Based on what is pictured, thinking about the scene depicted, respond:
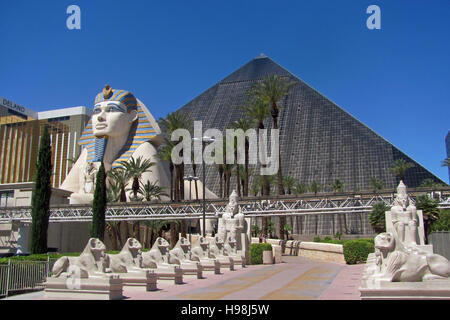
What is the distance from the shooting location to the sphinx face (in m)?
40.7

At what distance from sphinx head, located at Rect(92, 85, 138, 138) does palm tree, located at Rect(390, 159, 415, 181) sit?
31.4 m

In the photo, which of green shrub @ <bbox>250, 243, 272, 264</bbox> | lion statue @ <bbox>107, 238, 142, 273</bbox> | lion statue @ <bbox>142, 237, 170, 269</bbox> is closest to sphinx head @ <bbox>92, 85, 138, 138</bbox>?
green shrub @ <bbox>250, 243, 272, 264</bbox>

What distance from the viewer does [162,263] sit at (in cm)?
1297

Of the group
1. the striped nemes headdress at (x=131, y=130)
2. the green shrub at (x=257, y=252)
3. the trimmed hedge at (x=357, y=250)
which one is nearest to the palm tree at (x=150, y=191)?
the striped nemes headdress at (x=131, y=130)

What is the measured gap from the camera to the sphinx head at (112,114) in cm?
4075

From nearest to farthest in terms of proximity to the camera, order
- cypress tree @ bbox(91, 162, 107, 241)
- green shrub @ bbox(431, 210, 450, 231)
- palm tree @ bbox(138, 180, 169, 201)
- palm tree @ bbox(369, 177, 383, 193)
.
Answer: cypress tree @ bbox(91, 162, 107, 241), green shrub @ bbox(431, 210, 450, 231), palm tree @ bbox(138, 180, 169, 201), palm tree @ bbox(369, 177, 383, 193)

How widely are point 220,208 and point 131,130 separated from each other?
51.0ft

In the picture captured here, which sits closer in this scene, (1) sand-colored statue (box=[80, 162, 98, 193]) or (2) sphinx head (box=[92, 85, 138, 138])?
(1) sand-colored statue (box=[80, 162, 98, 193])

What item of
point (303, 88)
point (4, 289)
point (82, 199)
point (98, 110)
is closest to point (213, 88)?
point (303, 88)

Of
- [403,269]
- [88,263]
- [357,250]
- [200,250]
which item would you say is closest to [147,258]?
[88,263]

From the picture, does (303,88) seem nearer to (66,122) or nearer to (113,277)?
(66,122)

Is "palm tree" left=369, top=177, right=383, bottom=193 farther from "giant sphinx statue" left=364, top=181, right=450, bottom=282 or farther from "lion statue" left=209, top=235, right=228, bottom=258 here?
"giant sphinx statue" left=364, top=181, right=450, bottom=282

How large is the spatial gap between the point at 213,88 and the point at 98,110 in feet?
143
